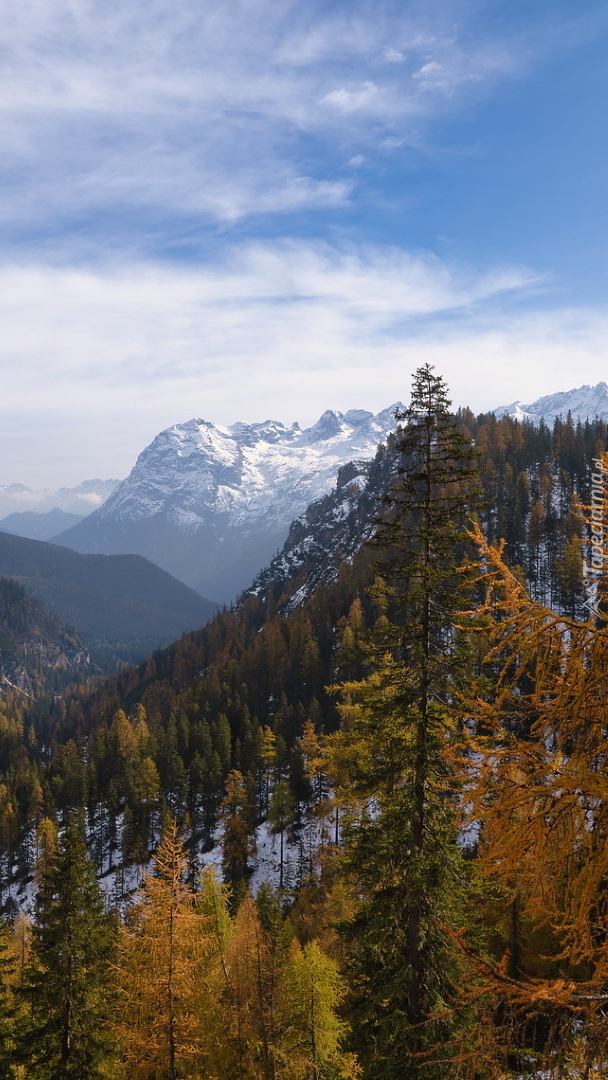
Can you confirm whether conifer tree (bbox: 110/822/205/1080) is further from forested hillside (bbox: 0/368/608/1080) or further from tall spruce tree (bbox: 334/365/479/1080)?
tall spruce tree (bbox: 334/365/479/1080)

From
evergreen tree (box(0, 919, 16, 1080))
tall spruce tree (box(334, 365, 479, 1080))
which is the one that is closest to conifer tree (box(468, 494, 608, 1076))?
tall spruce tree (box(334, 365, 479, 1080))

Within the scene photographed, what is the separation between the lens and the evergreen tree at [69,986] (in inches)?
731

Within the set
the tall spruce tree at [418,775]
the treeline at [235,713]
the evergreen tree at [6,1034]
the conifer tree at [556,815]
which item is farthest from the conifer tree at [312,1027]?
the treeline at [235,713]

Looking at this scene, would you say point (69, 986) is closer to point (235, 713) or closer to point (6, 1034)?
point (6, 1034)

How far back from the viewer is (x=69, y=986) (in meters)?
18.6

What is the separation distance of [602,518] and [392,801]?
10408 mm

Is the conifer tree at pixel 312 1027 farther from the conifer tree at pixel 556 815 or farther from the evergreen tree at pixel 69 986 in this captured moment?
the conifer tree at pixel 556 815

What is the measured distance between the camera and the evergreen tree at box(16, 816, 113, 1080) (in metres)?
18.6

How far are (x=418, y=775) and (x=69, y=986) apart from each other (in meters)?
14.8

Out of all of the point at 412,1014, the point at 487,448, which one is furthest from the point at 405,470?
the point at 487,448

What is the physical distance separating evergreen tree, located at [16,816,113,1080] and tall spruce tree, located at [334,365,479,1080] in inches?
390

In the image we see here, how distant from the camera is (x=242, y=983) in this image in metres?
25.0

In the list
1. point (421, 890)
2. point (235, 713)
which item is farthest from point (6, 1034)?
point (235, 713)

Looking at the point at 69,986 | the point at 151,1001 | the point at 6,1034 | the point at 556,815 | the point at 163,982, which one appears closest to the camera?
the point at 556,815
